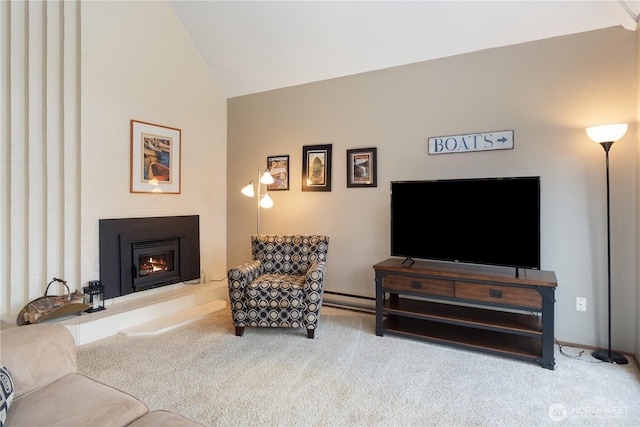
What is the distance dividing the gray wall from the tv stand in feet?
1.46

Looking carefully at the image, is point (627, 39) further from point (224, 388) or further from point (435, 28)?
point (224, 388)

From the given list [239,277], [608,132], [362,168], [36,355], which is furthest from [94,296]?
[608,132]

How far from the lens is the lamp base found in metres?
2.58

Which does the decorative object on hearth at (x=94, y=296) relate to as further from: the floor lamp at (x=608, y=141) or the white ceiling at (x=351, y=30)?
the floor lamp at (x=608, y=141)

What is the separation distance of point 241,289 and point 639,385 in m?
2.93

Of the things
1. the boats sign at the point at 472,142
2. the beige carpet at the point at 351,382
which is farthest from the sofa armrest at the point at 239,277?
the boats sign at the point at 472,142

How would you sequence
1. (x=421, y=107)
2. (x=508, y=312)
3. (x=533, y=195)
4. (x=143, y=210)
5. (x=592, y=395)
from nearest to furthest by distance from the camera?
(x=592, y=395), (x=533, y=195), (x=508, y=312), (x=421, y=107), (x=143, y=210)

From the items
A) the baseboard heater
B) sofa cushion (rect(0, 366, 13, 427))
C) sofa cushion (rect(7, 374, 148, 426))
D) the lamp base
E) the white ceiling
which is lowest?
the lamp base

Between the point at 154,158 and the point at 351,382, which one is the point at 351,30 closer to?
the point at 154,158

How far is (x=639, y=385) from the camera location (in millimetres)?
2271

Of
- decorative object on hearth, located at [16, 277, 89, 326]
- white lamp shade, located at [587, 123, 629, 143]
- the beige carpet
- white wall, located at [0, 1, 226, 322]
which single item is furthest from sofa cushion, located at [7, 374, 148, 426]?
white lamp shade, located at [587, 123, 629, 143]

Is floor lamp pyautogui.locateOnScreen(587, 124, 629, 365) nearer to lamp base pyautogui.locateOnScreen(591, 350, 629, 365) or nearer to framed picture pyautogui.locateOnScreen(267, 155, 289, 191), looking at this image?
lamp base pyautogui.locateOnScreen(591, 350, 629, 365)

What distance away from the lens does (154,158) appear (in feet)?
12.7

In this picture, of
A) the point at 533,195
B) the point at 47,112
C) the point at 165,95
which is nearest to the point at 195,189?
the point at 165,95
